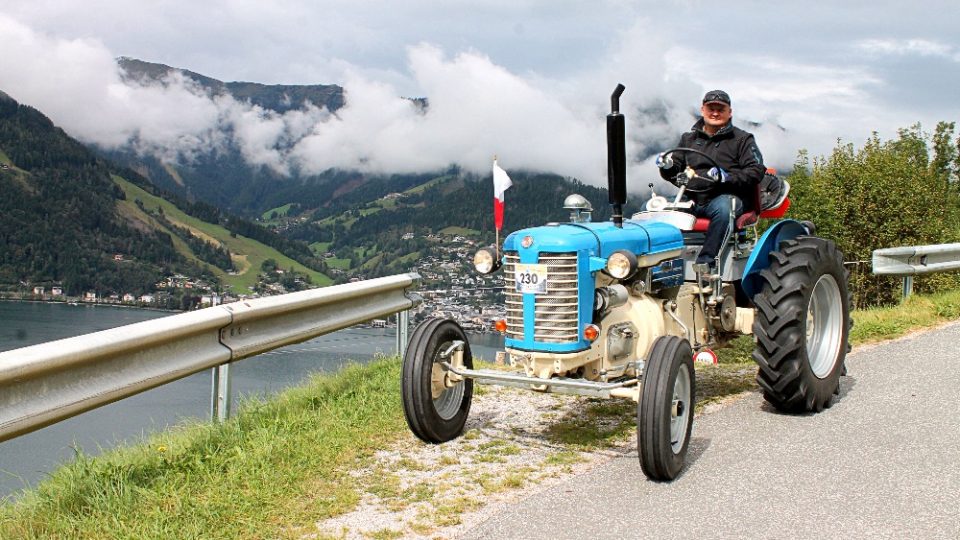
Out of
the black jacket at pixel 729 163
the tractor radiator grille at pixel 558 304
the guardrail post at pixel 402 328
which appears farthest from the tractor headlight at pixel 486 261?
the guardrail post at pixel 402 328

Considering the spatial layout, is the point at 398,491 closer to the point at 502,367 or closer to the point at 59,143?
the point at 502,367

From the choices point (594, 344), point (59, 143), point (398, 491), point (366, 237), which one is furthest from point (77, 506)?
point (366, 237)

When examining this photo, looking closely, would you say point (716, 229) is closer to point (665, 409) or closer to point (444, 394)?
point (665, 409)

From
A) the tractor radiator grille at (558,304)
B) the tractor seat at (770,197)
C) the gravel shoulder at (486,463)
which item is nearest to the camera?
the gravel shoulder at (486,463)

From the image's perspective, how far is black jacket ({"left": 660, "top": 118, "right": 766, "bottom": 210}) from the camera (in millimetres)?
6906

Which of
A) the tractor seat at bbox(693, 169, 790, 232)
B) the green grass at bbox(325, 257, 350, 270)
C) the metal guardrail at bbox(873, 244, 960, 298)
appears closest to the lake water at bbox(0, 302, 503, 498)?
the tractor seat at bbox(693, 169, 790, 232)

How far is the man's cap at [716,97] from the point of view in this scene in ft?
23.3

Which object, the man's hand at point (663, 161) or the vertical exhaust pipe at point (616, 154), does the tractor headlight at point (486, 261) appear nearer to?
the vertical exhaust pipe at point (616, 154)

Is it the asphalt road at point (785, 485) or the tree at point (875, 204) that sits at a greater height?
the tree at point (875, 204)

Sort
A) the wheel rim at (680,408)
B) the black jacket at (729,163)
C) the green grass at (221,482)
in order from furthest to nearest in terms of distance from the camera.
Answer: the black jacket at (729,163), the wheel rim at (680,408), the green grass at (221,482)

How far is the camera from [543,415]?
647 cm

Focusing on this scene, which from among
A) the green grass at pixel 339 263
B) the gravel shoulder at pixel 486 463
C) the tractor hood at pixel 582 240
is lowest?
the green grass at pixel 339 263

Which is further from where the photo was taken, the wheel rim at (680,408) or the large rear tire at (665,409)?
the wheel rim at (680,408)

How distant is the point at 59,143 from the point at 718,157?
133185 mm
